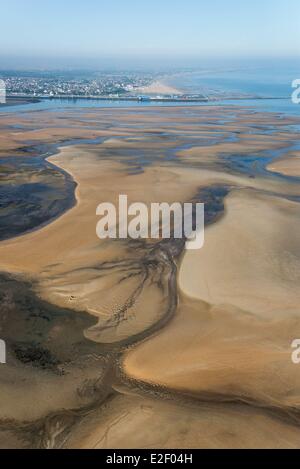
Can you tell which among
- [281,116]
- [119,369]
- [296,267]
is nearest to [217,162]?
[296,267]

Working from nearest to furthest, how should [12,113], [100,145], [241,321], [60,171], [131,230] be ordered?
[241,321] < [131,230] < [60,171] < [100,145] < [12,113]

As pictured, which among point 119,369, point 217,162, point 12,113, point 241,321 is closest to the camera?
point 119,369

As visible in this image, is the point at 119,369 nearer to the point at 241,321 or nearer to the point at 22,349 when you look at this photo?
the point at 22,349

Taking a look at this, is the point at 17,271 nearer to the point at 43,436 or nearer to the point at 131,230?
the point at 131,230

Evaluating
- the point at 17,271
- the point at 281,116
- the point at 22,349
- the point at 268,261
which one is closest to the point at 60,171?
the point at 17,271

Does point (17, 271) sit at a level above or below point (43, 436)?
above

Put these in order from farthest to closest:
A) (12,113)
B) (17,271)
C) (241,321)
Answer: (12,113), (17,271), (241,321)

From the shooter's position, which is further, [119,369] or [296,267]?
[296,267]
